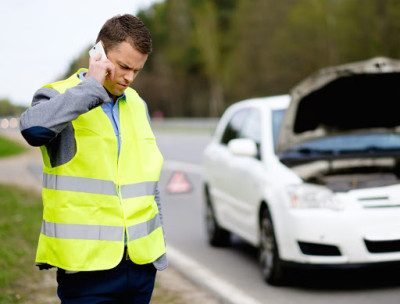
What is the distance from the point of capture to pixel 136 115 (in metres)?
3.29

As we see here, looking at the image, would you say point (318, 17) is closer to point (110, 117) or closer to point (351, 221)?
point (351, 221)

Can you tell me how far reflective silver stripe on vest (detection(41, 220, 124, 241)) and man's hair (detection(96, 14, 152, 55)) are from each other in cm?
70

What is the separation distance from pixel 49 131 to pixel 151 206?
23.4 inches

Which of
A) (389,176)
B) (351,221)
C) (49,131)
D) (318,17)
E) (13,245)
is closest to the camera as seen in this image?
(49,131)

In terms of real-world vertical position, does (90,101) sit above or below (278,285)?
above

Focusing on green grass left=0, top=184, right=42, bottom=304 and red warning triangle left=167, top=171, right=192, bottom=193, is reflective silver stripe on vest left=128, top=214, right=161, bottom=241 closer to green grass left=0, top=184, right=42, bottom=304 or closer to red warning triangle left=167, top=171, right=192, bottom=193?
green grass left=0, top=184, right=42, bottom=304

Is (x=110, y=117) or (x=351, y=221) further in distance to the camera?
(x=351, y=221)

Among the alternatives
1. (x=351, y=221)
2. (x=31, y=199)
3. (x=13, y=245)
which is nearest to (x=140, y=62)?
(x=351, y=221)

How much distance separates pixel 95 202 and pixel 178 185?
1148cm

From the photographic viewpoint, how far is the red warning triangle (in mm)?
14405

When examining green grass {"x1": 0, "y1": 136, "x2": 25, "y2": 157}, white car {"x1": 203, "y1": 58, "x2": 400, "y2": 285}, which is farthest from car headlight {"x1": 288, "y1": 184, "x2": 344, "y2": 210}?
green grass {"x1": 0, "y1": 136, "x2": 25, "y2": 157}

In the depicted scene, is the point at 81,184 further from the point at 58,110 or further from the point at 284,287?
the point at 284,287

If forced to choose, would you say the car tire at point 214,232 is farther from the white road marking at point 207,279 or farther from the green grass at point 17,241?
the green grass at point 17,241

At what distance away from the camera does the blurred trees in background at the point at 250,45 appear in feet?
163
